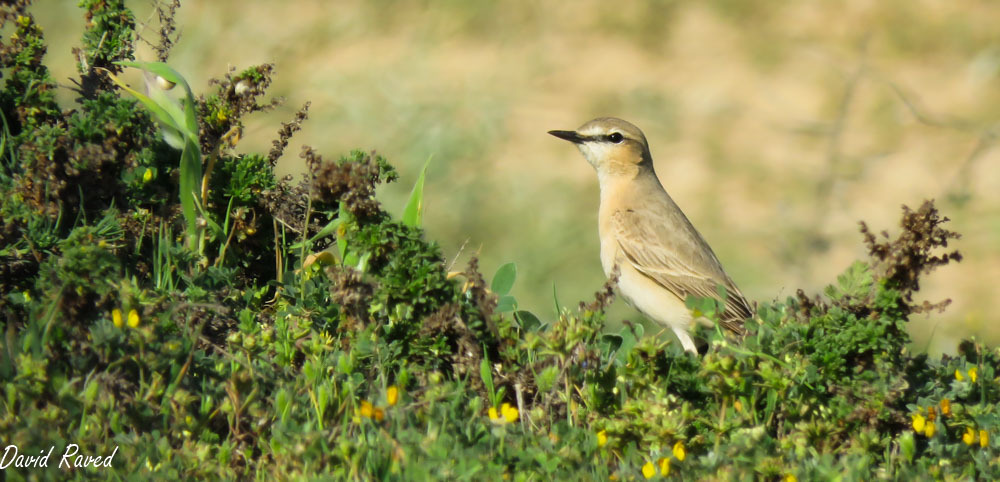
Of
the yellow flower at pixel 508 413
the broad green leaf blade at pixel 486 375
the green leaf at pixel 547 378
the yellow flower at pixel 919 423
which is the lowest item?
the yellow flower at pixel 508 413

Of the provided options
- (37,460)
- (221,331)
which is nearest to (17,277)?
(221,331)

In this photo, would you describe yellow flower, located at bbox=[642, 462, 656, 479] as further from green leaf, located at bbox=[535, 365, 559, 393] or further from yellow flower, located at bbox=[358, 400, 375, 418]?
yellow flower, located at bbox=[358, 400, 375, 418]

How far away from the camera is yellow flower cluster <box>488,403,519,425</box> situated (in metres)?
4.21

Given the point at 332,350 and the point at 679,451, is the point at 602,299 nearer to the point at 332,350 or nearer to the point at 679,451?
the point at 679,451

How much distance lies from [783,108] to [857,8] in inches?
82.1

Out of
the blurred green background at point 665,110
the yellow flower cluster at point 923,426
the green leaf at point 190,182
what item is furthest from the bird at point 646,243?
the green leaf at point 190,182

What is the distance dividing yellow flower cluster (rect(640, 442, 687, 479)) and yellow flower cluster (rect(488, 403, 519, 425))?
1.66ft

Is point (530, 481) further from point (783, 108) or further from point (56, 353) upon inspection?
point (783, 108)

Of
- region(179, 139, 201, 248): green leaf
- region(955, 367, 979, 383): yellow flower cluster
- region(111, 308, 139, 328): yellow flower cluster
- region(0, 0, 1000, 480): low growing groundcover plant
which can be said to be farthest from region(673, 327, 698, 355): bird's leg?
region(111, 308, 139, 328): yellow flower cluster

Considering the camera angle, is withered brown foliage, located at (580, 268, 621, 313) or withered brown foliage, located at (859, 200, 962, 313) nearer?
withered brown foliage, located at (859, 200, 962, 313)

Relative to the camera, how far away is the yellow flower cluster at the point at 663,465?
4.00 metres

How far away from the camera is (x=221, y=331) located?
498 cm

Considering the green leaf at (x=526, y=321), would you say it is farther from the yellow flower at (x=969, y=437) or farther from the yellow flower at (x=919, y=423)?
the yellow flower at (x=969, y=437)

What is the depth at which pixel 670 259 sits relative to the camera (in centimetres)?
679
